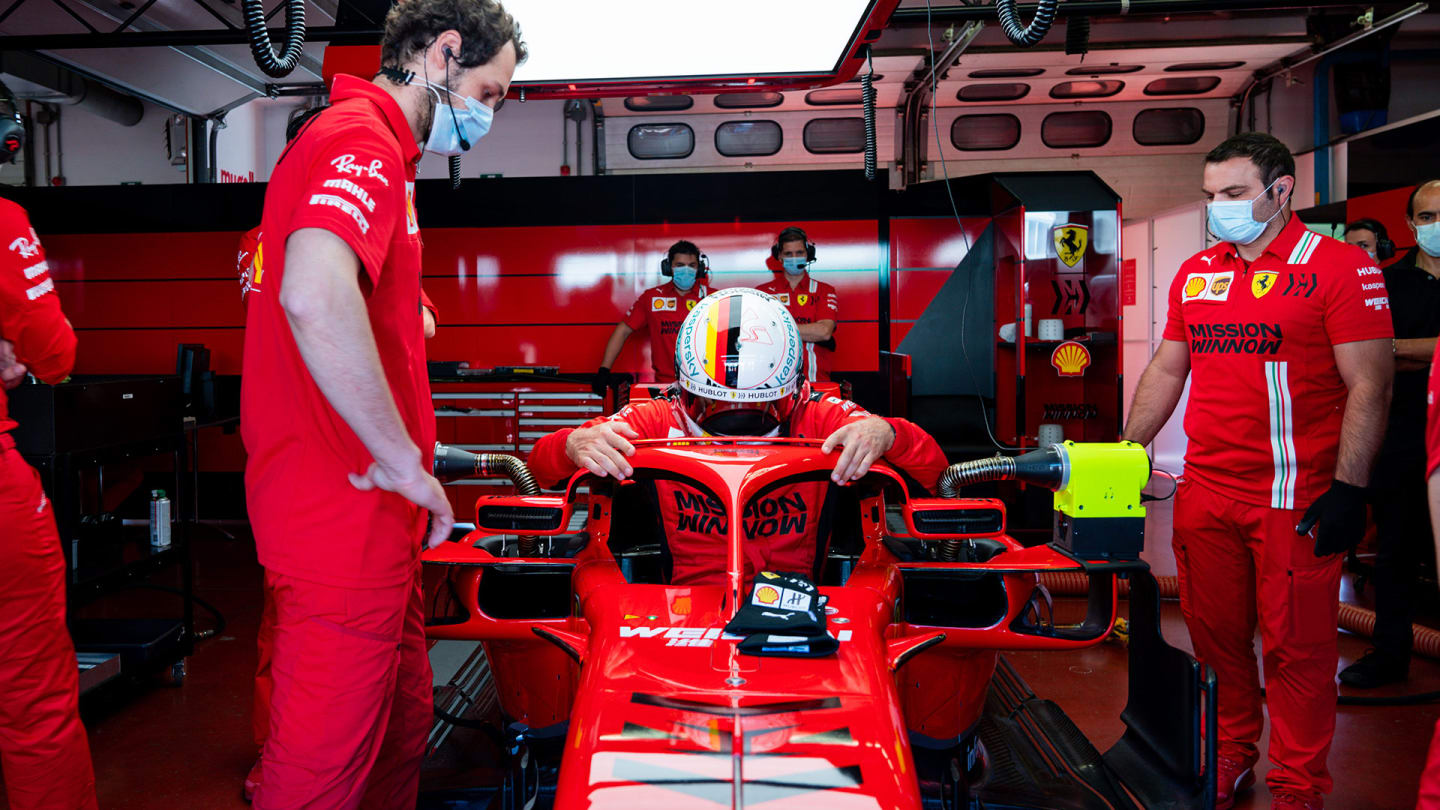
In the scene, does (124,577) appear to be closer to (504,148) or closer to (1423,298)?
(1423,298)

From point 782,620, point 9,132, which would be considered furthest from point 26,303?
point 782,620

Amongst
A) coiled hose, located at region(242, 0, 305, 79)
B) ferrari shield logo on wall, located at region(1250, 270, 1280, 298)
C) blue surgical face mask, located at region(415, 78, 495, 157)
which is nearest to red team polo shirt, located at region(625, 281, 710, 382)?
coiled hose, located at region(242, 0, 305, 79)

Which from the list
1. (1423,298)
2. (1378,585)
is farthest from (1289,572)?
(1423,298)

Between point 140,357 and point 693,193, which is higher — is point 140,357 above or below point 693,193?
below

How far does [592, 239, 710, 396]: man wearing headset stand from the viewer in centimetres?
625

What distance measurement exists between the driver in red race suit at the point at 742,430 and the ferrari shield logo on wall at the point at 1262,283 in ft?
3.33

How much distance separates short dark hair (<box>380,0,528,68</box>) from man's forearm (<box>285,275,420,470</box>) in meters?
0.56

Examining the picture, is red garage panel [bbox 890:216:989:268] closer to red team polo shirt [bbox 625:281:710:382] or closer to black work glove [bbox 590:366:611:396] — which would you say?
red team polo shirt [bbox 625:281:710:382]

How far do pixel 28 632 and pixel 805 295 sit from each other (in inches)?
212

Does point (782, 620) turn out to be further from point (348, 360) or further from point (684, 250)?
point (684, 250)

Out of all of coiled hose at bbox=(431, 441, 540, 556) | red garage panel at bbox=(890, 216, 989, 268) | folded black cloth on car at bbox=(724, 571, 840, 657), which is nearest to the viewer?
folded black cloth on car at bbox=(724, 571, 840, 657)

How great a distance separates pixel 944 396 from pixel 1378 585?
3592 mm

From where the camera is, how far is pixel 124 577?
340 centimetres

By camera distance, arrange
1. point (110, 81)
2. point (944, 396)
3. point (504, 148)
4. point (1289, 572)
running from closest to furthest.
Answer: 1. point (1289, 572)
2. point (944, 396)
3. point (110, 81)
4. point (504, 148)
